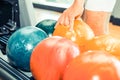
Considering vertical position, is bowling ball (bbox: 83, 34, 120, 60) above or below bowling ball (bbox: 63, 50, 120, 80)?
below

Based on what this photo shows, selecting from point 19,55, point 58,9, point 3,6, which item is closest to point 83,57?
point 19,55

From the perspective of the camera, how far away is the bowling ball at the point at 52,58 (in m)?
0.61

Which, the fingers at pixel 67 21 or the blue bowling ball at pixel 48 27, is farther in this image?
the blue bowling ball at pixel 48 27

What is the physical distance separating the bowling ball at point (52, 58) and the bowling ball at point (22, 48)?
13 cm

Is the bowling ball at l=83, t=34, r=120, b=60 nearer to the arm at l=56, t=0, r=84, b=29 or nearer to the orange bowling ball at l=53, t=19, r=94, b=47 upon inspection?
the orange bowling ball at l=53, t=19, r=94, b=47

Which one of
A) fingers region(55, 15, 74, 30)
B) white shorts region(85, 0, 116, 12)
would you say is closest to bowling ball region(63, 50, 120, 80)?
fingers region(55, 15, 74, 30)

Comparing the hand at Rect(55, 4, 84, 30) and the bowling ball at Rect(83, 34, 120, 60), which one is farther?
the hand at Rect(55, 4, 84, 30)

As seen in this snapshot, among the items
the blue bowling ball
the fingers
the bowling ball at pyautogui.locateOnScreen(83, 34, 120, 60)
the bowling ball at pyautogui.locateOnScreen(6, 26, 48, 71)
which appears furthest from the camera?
the blue bowling ball

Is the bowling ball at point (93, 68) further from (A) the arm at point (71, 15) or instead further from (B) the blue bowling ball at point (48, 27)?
(B) the blue bowling ball at point (48, 27)

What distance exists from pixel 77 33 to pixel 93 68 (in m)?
0.32

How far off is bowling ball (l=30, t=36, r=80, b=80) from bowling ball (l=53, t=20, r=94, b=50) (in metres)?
0.14

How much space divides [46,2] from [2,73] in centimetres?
370

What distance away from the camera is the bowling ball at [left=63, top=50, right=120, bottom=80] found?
0.53m

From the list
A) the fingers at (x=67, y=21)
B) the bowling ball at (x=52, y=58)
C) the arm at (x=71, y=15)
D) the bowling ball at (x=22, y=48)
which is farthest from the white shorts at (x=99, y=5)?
the bowling ball at (x=52, y=58)
